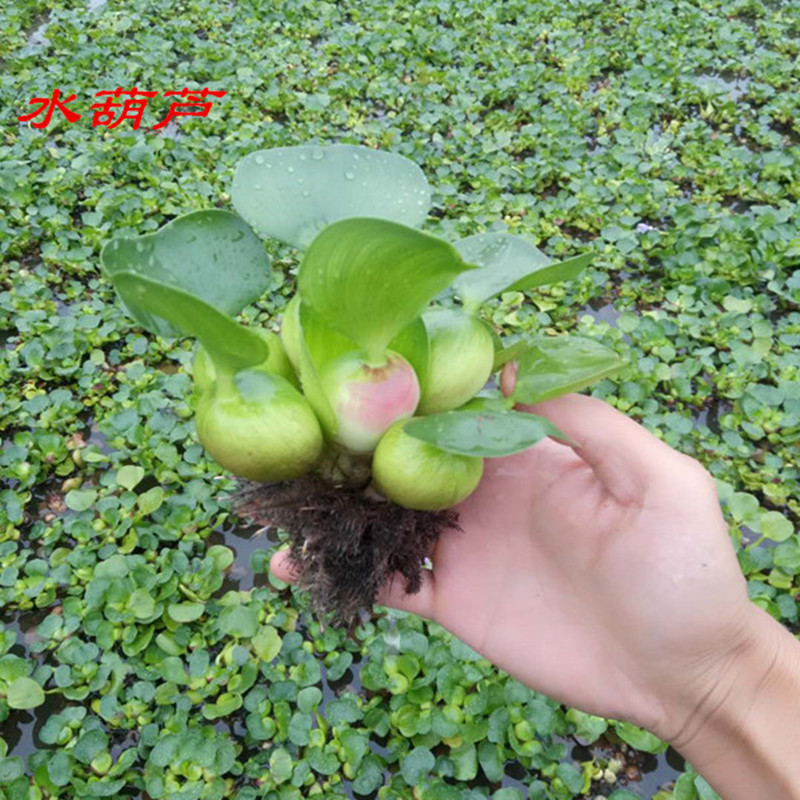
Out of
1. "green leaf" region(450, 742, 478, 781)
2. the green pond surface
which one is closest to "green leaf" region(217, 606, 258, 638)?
the green pond surface

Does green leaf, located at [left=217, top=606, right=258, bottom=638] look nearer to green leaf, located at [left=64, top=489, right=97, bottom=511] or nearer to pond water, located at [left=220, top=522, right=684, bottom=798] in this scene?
pond water, located at [left=220, top=522, right=684, bottom=798]

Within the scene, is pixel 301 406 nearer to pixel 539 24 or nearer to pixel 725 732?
pixel 725 732

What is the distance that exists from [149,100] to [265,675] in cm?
251

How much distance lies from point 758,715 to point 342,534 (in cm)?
65

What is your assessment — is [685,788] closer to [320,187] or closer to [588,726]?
[588,726]

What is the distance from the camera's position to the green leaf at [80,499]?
1.85 metres

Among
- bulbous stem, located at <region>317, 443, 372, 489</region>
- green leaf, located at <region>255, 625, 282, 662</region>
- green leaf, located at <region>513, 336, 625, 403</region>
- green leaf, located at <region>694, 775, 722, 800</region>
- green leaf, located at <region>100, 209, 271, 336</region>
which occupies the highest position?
green leaf, located at <region>100, 209, 271, 336</region>

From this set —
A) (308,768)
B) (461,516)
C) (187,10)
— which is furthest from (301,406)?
(187,10)

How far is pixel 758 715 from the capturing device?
43.2 inches

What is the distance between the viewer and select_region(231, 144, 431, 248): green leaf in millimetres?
1018

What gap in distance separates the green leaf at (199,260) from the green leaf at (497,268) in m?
0.28

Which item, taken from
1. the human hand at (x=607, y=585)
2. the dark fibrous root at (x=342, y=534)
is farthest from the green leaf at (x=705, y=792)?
the dark fibrous root at (x=342, y=534)

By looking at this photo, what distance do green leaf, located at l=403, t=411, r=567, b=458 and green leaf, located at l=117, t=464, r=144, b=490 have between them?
1.22 metres

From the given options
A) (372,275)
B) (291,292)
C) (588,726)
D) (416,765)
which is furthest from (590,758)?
(291,292)
